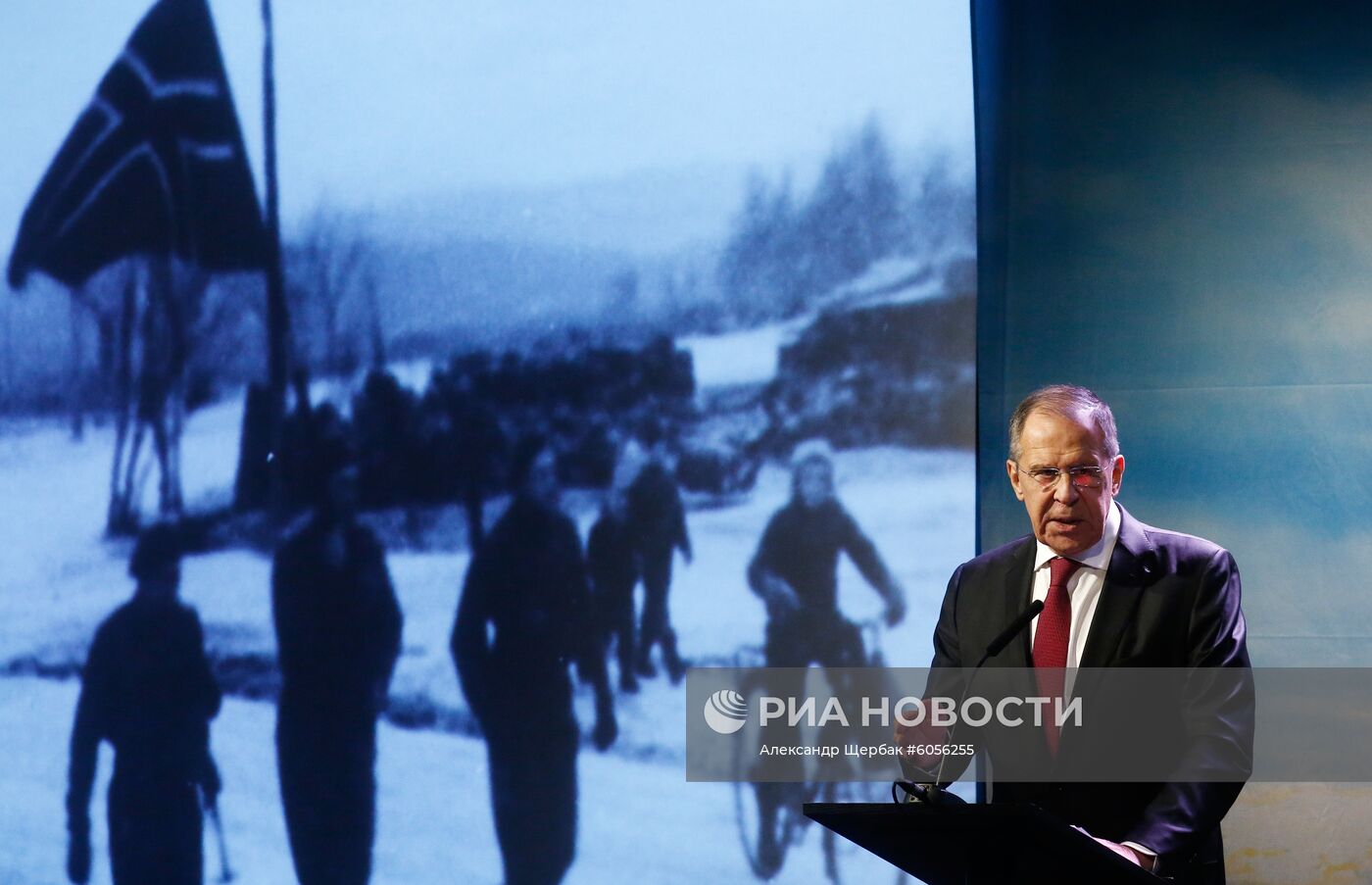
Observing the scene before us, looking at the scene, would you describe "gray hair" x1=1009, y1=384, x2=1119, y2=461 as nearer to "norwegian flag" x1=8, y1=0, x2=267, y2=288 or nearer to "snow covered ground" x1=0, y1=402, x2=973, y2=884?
"snow covered ground" x1=0, y1=402, x2=973, y2=884

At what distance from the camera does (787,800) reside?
3348 mm

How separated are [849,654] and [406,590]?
116 centimetres

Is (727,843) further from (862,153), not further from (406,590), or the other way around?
(862,153)

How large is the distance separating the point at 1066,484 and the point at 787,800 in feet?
5.01

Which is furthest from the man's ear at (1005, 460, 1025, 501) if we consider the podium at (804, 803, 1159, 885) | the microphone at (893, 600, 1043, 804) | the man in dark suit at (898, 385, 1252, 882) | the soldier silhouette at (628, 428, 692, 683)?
the soldier silhouette at (628, 428, 692, 683)

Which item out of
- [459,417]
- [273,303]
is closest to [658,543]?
[459,417]

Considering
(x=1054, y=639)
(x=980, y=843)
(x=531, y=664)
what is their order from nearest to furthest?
(x=980, y=843), (x=1054, y=639), (x=531, y=664)

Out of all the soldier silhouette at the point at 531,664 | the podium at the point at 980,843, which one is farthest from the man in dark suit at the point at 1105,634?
the soldier silhouette at the point at 531,664

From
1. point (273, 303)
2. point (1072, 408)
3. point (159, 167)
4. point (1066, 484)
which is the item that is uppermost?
point (159, 167)

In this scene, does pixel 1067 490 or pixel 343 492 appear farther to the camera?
pixel 343 492

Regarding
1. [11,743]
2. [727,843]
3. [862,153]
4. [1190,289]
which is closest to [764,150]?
[862,153]

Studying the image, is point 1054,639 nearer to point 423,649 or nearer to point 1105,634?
point 1105,634

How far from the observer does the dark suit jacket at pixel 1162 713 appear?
6.32 ft

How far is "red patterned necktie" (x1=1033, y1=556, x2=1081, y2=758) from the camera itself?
2.06m
